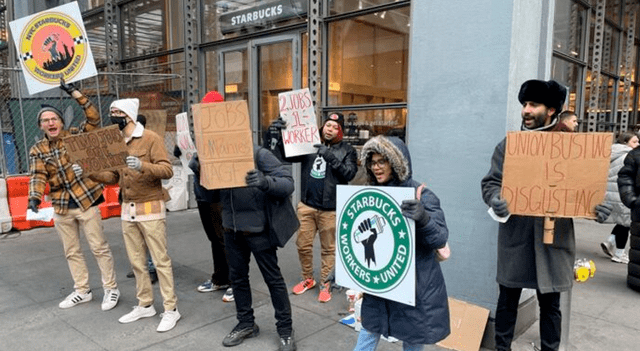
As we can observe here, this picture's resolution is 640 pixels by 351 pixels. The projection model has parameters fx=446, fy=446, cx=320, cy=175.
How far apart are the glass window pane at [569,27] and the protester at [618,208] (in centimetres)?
312

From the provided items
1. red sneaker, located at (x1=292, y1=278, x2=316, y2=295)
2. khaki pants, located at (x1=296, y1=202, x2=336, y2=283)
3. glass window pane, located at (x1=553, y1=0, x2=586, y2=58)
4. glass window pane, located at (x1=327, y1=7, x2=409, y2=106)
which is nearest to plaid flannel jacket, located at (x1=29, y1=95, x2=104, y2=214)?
khaki pants, located at (x1=296, y1=202, x2=336, y2=283)

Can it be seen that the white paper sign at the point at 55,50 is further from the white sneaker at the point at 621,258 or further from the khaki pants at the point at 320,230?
the white sneaker at the point at 621,258

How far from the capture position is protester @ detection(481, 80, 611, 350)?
2.80 meters

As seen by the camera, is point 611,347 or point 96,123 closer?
point 611,347

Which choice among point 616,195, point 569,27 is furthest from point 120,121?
point 569,27

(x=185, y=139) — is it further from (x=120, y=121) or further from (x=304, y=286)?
(x=304, y=286)

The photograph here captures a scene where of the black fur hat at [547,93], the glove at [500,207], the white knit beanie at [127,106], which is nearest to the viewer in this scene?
the glove at [500,207]

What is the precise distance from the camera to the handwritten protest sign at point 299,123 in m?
4.33

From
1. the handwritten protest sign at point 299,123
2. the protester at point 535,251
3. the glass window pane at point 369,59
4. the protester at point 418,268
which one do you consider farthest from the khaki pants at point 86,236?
the glass window pane at point 369,59

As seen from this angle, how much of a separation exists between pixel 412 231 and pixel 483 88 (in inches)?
65.1

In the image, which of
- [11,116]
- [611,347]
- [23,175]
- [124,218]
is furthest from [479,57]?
[11,116]

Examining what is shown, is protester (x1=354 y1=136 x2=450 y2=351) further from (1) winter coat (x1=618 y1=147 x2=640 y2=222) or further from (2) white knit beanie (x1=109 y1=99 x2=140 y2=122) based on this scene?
(1) winter coat (x1=618 y1=147 x2=640 y2=222)

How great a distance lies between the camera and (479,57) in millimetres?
3395

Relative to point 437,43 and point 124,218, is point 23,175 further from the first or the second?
point 437,43
